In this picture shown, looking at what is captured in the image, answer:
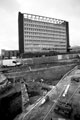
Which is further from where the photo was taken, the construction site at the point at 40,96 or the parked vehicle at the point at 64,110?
the construction site at the point at 40,96

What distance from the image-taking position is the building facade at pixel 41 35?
4753 centimetres

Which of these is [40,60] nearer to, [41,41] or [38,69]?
[38,69]

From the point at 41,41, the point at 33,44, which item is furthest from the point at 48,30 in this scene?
the point at 33,44

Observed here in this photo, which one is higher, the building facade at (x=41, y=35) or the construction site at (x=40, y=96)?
the building facade at (x=41, y=35)

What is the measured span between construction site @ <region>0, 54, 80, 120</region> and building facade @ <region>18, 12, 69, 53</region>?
88.5ft

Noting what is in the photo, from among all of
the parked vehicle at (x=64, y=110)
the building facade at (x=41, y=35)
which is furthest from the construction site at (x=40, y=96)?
the building facade at (x=41, y=35)

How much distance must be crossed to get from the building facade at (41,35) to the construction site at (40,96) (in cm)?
2699

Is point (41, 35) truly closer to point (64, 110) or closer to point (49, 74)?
point (49, 74)

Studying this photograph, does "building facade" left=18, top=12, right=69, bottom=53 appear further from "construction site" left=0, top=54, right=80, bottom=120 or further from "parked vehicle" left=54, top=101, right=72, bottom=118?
"parked vehicle" left=54, top=101, right=72, bottom=118

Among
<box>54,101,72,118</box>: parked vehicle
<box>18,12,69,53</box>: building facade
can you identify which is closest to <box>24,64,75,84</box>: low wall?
<box>54,101,72,118</box>: parked vehicle

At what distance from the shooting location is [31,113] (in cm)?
722

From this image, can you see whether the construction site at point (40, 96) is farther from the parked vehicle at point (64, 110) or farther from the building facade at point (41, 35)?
the building facade at point (41, 35)

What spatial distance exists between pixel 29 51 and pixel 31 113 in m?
42.1

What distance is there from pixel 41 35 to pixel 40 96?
143ft
